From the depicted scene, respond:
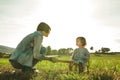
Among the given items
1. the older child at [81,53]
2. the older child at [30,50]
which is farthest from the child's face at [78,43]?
the older child at [30,50]

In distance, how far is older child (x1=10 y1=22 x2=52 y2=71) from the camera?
7801mm

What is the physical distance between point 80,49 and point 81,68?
1514 mm

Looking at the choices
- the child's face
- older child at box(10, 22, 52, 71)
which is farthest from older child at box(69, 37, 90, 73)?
older child at box(10, 22, 52, 71)

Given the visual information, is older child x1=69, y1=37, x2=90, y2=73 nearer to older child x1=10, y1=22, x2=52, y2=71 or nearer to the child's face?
the child's face

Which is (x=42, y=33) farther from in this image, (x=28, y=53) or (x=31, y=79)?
(x=31, y=79)

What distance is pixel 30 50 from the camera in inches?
318

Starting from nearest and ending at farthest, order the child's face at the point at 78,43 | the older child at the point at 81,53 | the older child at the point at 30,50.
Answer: the older child at the point at 30,50 → the older child at the point at 81,53 → the child's face at the point at 78,43

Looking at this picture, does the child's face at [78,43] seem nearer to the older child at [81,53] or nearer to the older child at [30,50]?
the older child at [81,53]

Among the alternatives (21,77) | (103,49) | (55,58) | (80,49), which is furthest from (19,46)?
(103,49)

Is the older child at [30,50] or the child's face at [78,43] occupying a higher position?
the child's face at [78,43]

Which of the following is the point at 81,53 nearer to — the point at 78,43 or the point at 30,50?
the point at 78,43

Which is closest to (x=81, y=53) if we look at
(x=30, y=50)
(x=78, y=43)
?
(x=78, y=43)

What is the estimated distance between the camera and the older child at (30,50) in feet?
25.6

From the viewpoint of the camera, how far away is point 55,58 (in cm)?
834
